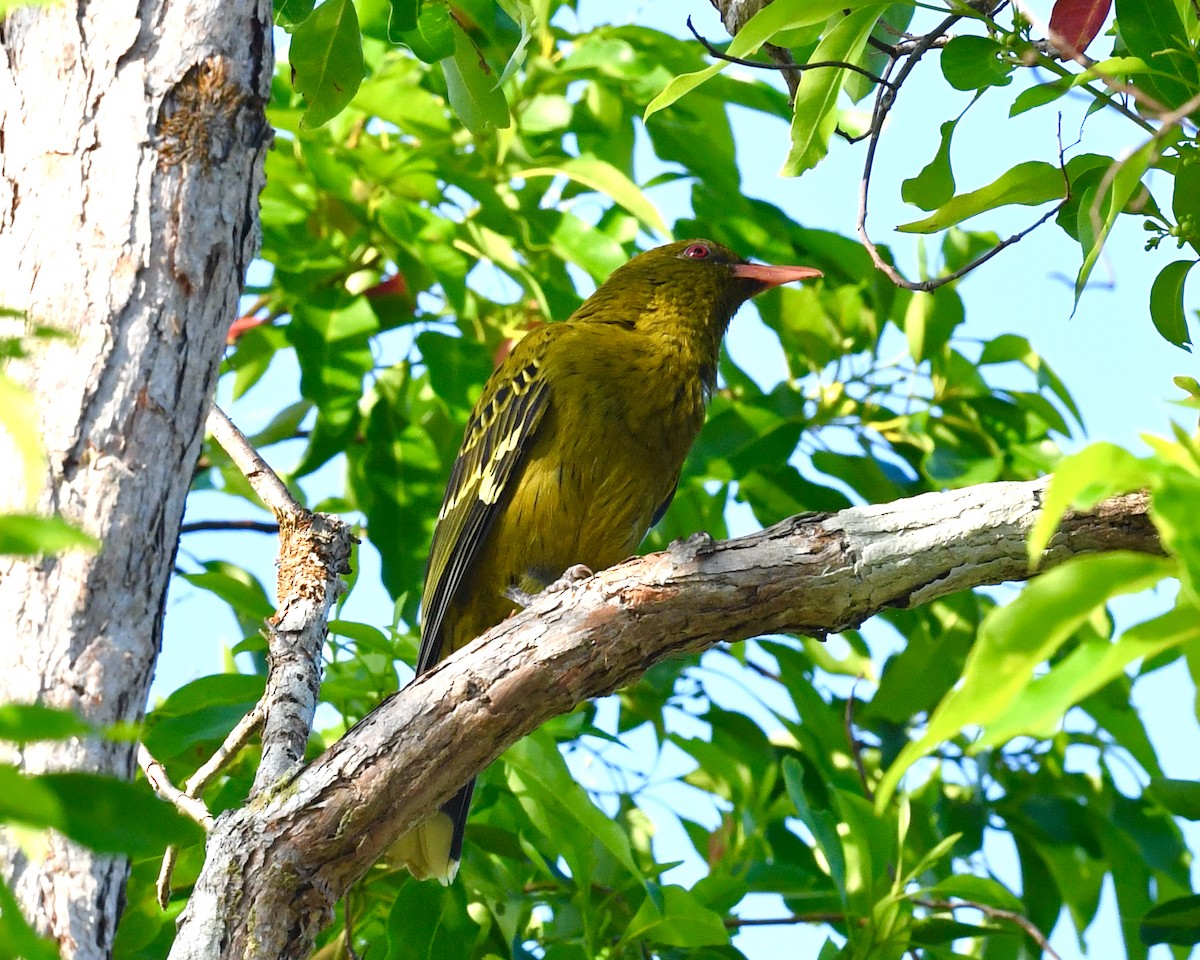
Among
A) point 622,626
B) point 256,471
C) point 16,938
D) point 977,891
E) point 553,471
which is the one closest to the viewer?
point 16,938

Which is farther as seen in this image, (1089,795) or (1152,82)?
(1089,795)

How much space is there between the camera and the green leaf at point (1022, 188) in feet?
7.71

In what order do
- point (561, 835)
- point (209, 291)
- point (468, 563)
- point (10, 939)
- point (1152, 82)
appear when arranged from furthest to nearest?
point (468, 563) → point (561, 835) → point (1152, 82) → point (209, 291) → point (10, 939)

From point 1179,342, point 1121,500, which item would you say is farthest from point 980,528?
point 1179,342

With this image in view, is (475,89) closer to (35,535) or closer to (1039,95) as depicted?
(1039,95)

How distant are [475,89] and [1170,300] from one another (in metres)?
1.53

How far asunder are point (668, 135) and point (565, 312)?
2.35ft

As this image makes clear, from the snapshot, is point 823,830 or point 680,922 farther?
point 823,830

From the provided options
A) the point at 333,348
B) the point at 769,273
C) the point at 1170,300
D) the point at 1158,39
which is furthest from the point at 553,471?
the point at 1158,39

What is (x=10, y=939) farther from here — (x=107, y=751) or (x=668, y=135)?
(x=668, y=135)

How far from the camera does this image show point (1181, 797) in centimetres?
373

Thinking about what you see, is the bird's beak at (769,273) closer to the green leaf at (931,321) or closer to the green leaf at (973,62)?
the green leaf at (931,321)

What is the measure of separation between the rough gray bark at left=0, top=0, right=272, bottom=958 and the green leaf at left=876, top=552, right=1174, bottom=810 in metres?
1.28

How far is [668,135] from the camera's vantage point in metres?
4.70
